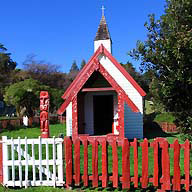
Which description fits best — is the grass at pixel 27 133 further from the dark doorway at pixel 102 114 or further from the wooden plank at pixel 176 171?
the wooden plank at pixel 176 171

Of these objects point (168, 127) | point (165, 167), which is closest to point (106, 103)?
point (168, 127)

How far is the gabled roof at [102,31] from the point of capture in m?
18.8

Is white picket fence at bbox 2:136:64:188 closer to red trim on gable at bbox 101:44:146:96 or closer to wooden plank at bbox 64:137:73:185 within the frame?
wooden plank at bbox 64:137:73:185

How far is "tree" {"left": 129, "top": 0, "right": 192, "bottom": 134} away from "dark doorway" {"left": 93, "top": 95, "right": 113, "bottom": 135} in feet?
37.0

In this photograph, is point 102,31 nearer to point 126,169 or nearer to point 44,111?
point 44,111

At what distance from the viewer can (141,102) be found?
55.0 feet

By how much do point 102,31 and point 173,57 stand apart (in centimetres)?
1419

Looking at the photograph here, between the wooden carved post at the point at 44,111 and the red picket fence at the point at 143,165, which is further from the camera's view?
the wooden carved post at the point at 44,111

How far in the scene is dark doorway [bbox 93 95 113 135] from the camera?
17297 millimetres

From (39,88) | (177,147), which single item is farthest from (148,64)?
(39,88)

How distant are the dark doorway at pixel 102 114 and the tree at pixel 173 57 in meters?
11.3

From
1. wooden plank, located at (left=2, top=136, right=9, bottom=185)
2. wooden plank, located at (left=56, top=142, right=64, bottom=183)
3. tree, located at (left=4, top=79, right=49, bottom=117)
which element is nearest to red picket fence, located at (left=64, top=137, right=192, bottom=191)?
wooden plank, located at (left=56, top=142, right=64, bottom=183)

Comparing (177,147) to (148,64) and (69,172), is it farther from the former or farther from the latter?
(69,172)

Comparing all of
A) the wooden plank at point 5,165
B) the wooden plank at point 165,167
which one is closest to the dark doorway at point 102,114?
the wooden plank at point 5,165
